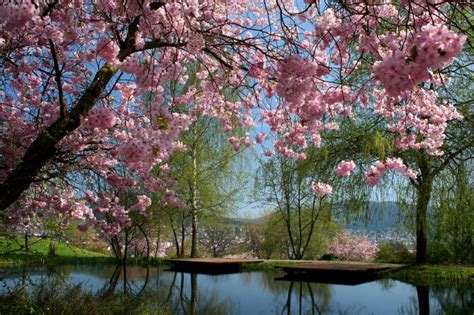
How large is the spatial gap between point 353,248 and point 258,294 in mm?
13117

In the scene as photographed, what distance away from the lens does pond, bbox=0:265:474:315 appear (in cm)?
600

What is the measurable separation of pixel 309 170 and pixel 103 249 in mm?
14392

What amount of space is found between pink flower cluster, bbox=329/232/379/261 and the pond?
1028cm

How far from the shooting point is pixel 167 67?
3.22 metres

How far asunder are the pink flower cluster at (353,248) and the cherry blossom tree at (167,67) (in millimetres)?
13665

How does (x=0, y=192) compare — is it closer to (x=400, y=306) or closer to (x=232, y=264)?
(x=400, y=306)

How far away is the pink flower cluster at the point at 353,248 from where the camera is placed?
19.2 meters

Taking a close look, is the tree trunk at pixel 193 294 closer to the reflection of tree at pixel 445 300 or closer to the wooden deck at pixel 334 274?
the wooden deck at pixel 334 274

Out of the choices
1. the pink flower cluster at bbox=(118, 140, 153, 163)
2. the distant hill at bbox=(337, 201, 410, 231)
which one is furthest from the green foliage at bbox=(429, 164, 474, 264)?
the pink flower cluster at bbox=(118, 140, 153, 163)

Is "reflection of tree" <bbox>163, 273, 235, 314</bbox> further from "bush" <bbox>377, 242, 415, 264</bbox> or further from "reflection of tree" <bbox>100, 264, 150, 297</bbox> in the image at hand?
"bush" <bbox>377, 242, 415, 264</bbox>

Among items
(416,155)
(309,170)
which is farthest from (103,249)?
(416,155)

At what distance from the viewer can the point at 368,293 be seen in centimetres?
773

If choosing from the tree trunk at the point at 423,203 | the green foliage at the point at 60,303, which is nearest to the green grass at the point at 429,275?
the tree trunk at the point at 423,203

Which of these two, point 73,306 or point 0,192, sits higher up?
point 0,192
